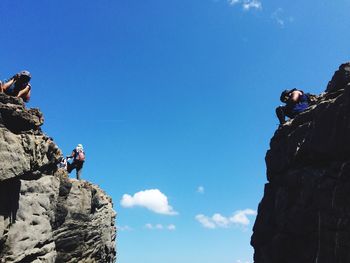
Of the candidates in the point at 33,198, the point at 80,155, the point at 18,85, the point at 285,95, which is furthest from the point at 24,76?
the point at 285,95

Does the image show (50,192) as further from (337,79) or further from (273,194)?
(337,79)

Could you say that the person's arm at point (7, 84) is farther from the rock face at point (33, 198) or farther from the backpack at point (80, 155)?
the backpack at point (80, 155)

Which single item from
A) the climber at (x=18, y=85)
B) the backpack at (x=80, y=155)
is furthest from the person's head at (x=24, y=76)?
the backpack at (x=80, y=155)

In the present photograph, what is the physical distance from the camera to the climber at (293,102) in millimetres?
26750

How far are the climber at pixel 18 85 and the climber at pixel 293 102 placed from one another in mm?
16667

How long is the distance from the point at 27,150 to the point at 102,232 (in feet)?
49.7

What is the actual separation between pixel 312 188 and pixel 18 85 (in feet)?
56.9

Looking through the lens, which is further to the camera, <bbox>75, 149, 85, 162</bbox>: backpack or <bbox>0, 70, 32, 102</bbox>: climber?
<bbox>75, 149, 85, 162</bbox>: backpack

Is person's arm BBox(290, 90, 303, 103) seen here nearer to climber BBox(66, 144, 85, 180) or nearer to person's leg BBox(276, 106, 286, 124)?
person's leg BBox(276, 106, 286, 124)

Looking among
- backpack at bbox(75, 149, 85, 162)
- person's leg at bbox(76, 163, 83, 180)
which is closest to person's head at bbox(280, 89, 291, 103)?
backpack at bbox(75, 149, 85, 162)

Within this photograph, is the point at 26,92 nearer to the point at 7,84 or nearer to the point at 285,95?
the point at 7,84

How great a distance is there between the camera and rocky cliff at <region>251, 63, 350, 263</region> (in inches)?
740

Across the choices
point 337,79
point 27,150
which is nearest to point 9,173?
point 27,150

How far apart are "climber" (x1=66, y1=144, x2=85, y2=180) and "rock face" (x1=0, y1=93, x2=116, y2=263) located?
2593mm
